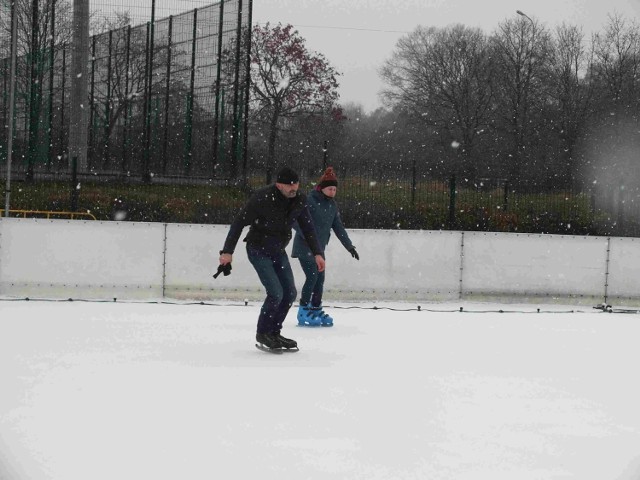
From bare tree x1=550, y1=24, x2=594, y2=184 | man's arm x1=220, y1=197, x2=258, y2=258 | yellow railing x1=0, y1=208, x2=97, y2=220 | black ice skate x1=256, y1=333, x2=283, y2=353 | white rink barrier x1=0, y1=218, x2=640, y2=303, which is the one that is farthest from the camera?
bare tree x1=550, y1=24, x2=594, y2=184

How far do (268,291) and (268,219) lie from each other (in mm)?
619

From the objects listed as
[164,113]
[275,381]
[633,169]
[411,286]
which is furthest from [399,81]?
[275,381]

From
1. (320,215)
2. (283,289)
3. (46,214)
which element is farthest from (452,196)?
(283,289)

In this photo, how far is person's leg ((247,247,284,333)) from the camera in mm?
7914

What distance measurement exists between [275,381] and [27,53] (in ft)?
52.6

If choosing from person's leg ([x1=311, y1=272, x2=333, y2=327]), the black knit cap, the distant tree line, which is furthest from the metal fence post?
the black knit cap

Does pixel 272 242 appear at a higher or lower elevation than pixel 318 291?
higher

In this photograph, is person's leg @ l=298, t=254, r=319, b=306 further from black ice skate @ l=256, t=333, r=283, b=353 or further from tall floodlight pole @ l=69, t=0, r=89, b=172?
tall floodlight pole @ l=69, t=0, r=89, b=172

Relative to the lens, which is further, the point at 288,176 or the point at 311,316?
the point at 311,316

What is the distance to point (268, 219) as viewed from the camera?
314 inches

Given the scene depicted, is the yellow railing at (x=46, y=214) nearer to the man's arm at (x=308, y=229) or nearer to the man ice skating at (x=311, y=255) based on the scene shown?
the man ice skating at (x=311, y=255)

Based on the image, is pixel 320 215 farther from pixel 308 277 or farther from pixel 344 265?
pixel 344 265

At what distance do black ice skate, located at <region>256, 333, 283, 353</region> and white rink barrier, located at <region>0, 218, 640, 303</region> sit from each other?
14.1 feet

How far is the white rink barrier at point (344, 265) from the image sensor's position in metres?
12.0
